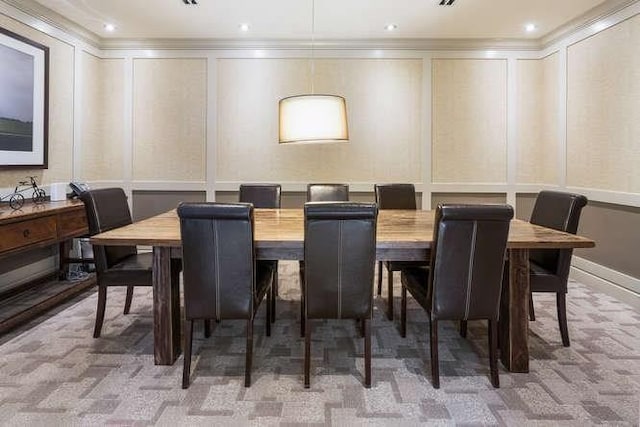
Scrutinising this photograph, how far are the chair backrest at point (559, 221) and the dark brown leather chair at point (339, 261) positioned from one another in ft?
4.17

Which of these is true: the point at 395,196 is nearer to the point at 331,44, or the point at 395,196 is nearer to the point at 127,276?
the point at 331,44

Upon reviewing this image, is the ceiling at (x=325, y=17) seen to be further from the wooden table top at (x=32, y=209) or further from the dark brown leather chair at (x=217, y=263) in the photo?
the dark brown leather chair at (x=217, y=263)

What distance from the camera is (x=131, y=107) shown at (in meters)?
4.94

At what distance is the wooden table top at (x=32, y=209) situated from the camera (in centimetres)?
281

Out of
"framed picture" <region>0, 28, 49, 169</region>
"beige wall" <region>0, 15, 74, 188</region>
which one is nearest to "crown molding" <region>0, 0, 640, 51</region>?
"beige wall" <region>0, 15, 74, 188</region>

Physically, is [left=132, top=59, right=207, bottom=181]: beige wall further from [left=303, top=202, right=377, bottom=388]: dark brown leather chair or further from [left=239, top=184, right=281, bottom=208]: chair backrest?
[left=303, top=202, right=377, bottom=388]: dark brown leather chair

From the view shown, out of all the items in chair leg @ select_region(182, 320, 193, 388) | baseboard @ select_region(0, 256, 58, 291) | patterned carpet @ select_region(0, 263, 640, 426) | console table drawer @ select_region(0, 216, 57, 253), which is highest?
console table drawer @ select_region(0, 216, 57, 253)

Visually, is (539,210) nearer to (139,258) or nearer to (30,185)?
(139,258)

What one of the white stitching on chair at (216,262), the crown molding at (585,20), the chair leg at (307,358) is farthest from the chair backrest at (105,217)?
the crown molding at (585,20)

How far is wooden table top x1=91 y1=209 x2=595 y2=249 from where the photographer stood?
219 cm

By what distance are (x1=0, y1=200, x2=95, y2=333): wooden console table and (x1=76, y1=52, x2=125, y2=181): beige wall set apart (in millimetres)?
1256

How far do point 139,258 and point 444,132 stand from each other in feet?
12.0

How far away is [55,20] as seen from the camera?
4016 millimetres

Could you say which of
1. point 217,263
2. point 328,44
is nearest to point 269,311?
point 217,263
